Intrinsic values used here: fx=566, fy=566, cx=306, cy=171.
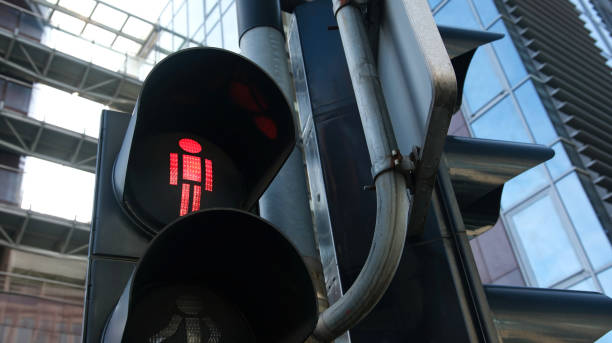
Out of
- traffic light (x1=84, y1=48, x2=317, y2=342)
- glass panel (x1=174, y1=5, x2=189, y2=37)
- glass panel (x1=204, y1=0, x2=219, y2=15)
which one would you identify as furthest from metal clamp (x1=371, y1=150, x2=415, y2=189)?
glass panel (x1=174, y1=5, x2=189, y2=37)

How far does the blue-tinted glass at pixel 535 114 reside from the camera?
10164mm

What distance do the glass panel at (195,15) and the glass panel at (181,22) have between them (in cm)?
50

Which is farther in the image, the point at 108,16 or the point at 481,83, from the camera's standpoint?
the point at 108,16

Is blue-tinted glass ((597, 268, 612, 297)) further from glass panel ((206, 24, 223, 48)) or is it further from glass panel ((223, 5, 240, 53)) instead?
glass panel ((206, 24, 223, 48))

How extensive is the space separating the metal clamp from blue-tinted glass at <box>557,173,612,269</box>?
8578 millimetres

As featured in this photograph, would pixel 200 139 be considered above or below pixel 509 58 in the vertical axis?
below

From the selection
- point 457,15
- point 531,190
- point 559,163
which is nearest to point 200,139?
point 559,163

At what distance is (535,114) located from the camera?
1055 cm

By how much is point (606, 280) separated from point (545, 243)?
1309mm

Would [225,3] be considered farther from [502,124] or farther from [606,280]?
[606,280]

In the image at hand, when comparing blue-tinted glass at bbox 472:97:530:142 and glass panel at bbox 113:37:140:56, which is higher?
glass panel at bbox 113:37:140:56

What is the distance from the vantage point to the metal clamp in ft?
4.16

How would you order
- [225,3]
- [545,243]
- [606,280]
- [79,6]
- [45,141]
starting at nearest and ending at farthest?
[606,280] → [545,243] → [225,3] → [45,141] → [79,6]

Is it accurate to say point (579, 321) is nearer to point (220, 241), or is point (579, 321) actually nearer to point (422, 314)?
point (422, 314)
